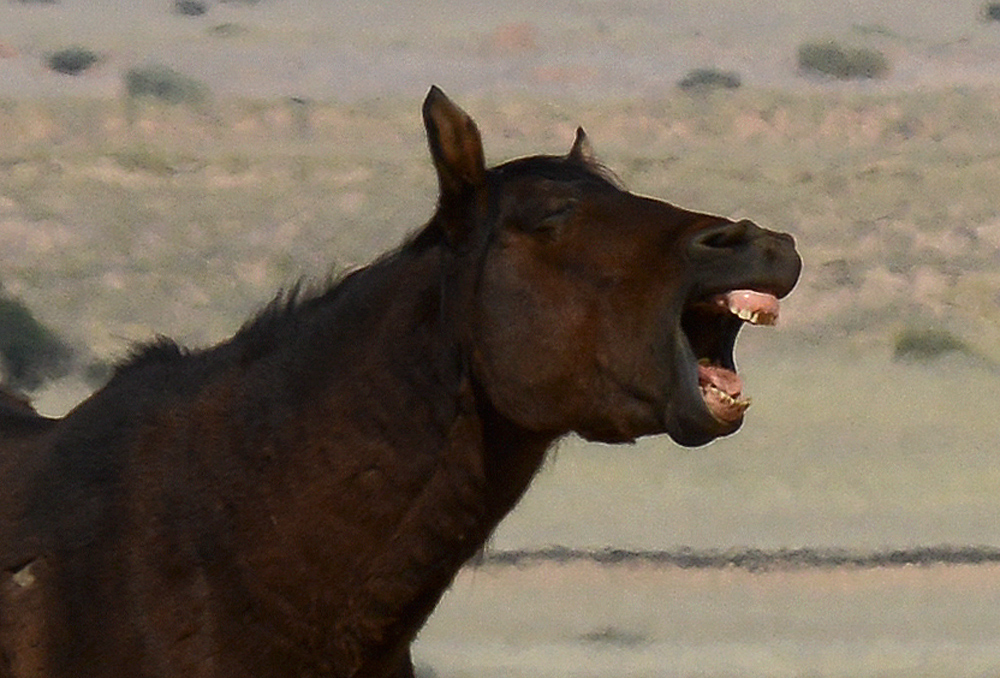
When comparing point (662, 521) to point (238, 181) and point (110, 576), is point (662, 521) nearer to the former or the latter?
point (110, 576)

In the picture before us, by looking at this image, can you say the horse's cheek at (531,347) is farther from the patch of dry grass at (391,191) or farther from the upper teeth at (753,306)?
the patch of dry grass at (391,191)

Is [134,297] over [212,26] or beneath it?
over

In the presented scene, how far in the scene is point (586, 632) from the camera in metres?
14.5

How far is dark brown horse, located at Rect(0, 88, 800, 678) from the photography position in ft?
16.6

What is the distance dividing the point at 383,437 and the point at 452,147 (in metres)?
0.67

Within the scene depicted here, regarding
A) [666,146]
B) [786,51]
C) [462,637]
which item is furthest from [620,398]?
[786,51]

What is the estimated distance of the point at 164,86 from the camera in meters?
45.1

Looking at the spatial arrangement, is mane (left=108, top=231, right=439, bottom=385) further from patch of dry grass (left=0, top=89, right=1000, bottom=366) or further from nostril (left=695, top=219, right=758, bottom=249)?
patch of dry grass (left=0, top=89, right=1000, bottom=366)

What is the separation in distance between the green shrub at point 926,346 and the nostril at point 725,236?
75.1 ft

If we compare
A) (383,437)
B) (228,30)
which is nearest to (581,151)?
(383,437)

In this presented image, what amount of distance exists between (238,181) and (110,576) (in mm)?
29006

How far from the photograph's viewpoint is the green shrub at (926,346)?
27453 millimetres

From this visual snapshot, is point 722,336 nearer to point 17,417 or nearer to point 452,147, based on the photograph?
point 452,147

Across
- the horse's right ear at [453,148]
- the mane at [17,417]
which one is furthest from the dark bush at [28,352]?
the horse's right ear at [453,148]
